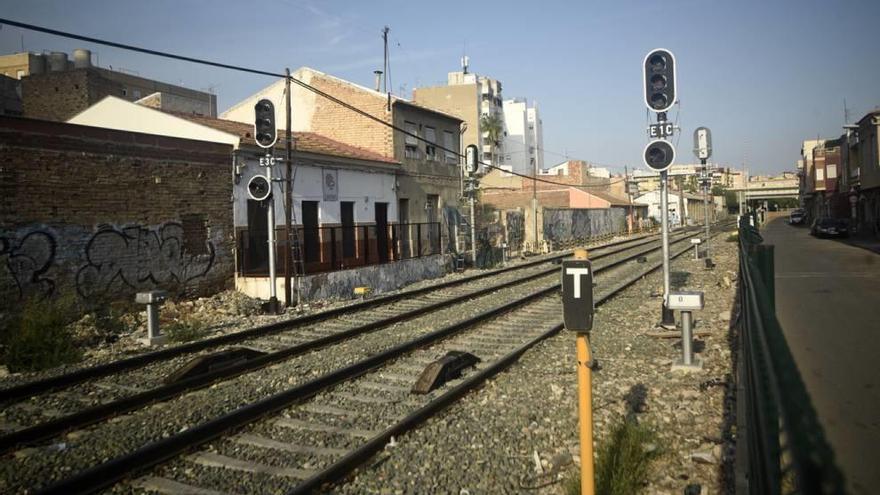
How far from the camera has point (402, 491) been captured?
183 inches

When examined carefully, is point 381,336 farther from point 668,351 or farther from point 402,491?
point 402,491

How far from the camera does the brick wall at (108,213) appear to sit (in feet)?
41.4

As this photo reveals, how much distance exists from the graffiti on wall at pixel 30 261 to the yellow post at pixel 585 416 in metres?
12.1

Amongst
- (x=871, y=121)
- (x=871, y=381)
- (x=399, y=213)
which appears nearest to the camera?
(x=871, y=381)

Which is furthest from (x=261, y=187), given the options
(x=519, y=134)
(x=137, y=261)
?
(x=519, y=134)

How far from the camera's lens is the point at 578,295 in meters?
3.95

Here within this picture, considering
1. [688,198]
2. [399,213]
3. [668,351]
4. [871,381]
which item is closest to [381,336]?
[668,351]

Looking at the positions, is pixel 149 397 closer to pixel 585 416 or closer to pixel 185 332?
pixel 185 332

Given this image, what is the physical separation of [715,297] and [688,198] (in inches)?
3464

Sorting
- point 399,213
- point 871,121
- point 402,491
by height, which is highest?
point 871,121

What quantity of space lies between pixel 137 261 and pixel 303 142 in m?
8.53

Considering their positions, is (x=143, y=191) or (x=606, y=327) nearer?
(x=606, y=327)

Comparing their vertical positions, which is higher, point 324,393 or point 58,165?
point 58,165

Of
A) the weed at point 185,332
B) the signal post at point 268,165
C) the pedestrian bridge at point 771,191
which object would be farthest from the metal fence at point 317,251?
the pedestrian bridge at point 771,191
